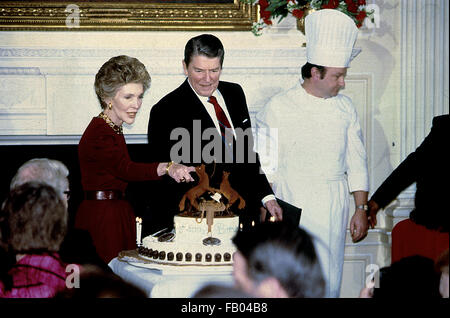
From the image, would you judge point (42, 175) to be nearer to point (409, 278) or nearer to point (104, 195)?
point (104, 195)

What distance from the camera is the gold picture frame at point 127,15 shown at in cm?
407

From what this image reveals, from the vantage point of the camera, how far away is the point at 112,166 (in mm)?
3371

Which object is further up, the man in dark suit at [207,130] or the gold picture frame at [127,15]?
the gold picture frame at [127,15]

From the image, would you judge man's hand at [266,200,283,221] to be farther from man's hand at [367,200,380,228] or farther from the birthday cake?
man's hand at [367,200,380,228]

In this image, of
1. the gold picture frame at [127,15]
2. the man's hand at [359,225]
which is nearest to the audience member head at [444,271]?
the man's hand at [359,225]

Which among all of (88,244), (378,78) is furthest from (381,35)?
(88,244)

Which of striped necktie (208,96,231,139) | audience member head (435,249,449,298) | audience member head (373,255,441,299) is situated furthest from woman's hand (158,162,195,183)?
audience member head (435,249,449,298)

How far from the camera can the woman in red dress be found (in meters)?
3.35

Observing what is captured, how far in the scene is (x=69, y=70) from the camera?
13.4 ft

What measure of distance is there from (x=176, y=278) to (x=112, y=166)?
789 mm

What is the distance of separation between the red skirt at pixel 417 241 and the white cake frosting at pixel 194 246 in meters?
0.96

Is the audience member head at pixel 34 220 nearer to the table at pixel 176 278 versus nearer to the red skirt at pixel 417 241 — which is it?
the table at pixel 176 278

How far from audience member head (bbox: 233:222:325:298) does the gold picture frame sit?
7.36 ft

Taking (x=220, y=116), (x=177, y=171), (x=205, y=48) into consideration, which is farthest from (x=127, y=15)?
(x=177, y=171)
